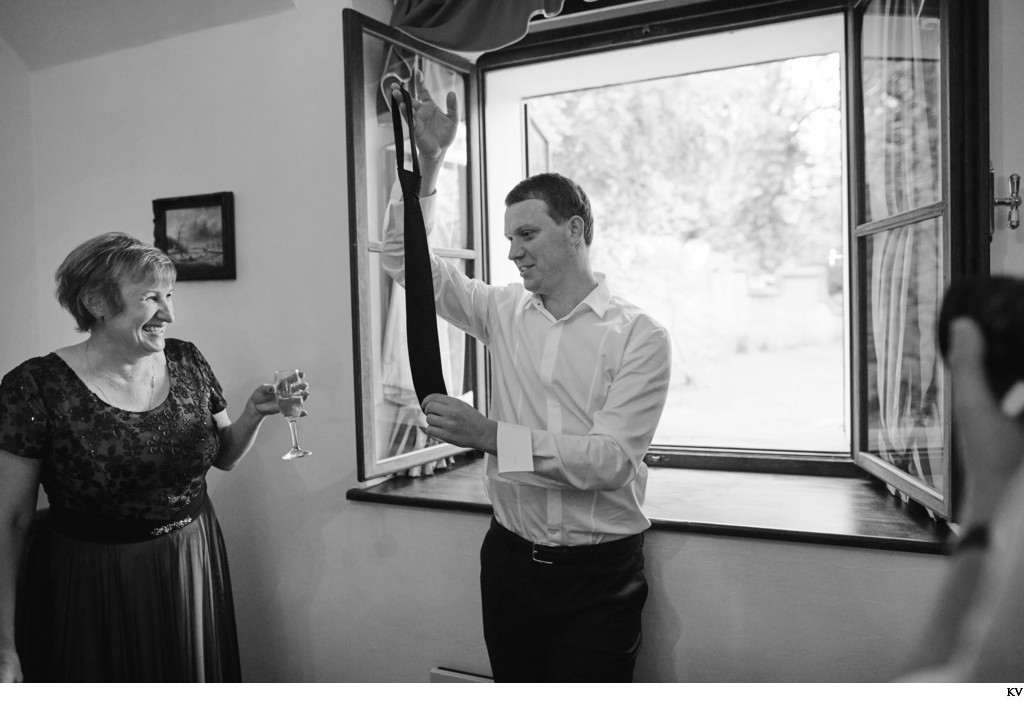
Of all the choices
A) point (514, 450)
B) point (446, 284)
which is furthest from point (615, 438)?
point (446, 284)

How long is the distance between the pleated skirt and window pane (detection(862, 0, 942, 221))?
6.81ft

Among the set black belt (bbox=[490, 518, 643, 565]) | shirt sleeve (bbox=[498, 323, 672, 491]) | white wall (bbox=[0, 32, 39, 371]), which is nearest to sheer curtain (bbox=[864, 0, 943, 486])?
shirt sleeve (bbox=[498, 323, 672, 491])

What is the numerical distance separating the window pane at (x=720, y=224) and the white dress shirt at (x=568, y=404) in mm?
1377

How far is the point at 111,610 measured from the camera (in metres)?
1.85

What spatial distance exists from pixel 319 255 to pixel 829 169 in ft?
6.86

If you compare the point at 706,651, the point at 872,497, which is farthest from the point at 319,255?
the point at 872,497

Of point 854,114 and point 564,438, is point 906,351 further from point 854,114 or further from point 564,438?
point 564,438

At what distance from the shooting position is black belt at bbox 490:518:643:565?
166 centimetres

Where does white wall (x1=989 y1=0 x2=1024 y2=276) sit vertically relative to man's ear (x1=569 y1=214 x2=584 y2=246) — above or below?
above

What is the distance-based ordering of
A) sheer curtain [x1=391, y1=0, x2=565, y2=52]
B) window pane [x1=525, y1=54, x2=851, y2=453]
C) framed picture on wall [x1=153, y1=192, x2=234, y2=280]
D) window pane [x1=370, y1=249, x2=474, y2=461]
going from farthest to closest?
window pane [x1=525, y1=54, x2=851, y2=453] < framed picture on wall [x1=153, y1=192, x2=234, y2=280] < window pane [x1=370, y1=249, x2=474, y2=461] < sheer curtain [x1=391, y1=0, x2=565, y2=52]

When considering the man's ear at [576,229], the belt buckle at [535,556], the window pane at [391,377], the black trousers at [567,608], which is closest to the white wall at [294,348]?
the window pane at [391,377]

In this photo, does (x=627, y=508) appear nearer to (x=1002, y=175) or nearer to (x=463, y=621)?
(x=463, y=621)

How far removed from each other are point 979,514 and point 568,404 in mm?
1425

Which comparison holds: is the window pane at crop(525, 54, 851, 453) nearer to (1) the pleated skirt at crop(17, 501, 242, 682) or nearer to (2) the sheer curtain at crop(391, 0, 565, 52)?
(2) the sheer curtain at crop(391, 0, 565, 52)
